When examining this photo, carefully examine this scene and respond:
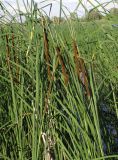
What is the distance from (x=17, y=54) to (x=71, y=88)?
0.47m

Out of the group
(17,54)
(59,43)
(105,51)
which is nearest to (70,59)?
(59,43)

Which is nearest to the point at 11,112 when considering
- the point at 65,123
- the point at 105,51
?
the point at 65,123

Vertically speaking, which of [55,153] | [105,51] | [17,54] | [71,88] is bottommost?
[55,153]

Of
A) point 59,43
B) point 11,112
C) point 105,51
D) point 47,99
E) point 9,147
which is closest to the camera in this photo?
point 47,99

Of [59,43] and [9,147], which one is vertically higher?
[59,43]

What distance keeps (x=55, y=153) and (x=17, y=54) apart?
1.74 feet

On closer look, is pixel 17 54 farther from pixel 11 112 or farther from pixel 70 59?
pixel 70 59

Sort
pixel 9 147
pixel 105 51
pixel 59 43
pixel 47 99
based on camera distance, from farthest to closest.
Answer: pixel 105 51 → pixel 9 147 → pixel 59 43 → pixel 47 99

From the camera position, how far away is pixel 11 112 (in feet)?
5.52

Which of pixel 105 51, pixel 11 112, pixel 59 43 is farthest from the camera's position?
pixel 105 51

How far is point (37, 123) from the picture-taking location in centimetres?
131

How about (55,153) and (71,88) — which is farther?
(55,153)

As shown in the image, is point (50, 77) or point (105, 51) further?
point (105, 51)

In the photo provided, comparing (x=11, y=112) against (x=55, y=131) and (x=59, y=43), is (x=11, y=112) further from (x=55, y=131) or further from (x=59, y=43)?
(x=59, y=43)
